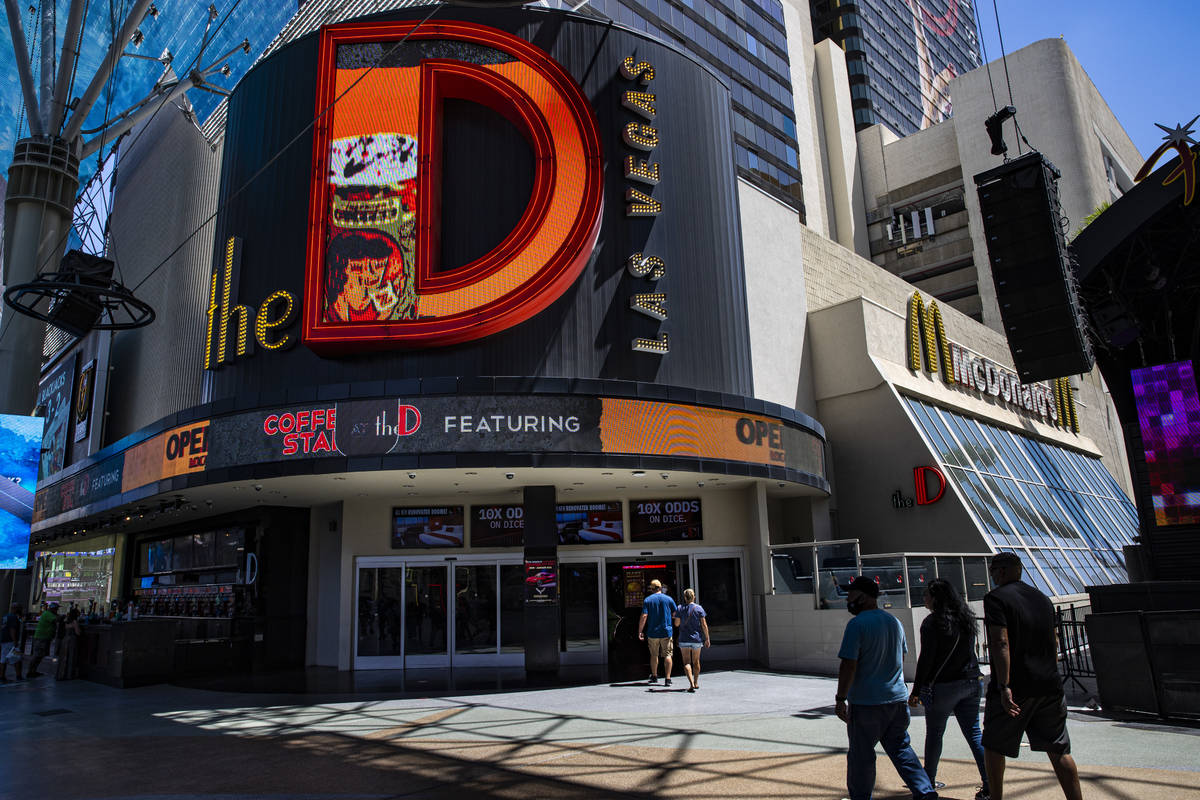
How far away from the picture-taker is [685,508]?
1902cm

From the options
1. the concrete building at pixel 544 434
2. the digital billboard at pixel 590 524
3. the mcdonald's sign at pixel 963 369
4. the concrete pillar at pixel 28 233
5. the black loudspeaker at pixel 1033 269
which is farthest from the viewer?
the mcdonald's sign at pixel 963 369

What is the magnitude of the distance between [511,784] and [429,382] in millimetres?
8403

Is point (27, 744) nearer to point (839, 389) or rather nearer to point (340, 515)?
point (340, 515)

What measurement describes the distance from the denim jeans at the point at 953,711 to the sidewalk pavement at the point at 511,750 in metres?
0.40

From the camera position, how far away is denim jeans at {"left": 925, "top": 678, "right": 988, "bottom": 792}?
259 inches

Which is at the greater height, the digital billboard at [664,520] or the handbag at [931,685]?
the digital billboard at [664,520]

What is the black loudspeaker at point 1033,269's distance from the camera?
43.4 ft

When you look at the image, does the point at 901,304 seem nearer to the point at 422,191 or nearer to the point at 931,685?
the point at 422,191

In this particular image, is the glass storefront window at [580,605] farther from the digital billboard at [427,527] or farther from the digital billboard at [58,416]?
the digital billboard at [58,416]

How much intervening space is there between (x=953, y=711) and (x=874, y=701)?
4.90 ft

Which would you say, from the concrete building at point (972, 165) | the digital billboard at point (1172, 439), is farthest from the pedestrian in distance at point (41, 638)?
the concrete building at point (972, 165)

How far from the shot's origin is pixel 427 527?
18.6 metres

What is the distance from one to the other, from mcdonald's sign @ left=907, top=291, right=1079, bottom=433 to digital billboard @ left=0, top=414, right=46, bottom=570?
2348cm

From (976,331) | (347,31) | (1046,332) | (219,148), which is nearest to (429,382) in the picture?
(347,31)
